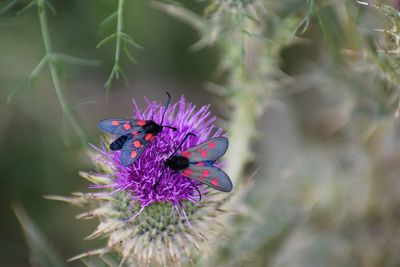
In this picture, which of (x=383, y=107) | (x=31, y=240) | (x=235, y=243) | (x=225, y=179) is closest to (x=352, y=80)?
(x=383, y=107)

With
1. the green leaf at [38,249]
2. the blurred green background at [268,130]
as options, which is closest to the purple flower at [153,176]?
the green leaf at [38,249]

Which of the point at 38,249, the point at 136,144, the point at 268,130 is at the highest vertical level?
the point at 268,130

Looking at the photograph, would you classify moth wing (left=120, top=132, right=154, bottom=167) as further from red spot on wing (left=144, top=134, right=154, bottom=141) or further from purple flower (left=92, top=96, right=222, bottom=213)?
purple flower (left=92, top=96, right=222, bottom=213)

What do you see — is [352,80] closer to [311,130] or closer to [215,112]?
[311,130]

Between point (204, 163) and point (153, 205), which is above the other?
point (204, 163)

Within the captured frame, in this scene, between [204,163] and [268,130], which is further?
[268,130]

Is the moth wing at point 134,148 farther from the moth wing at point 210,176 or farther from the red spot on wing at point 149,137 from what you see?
the moth wing at point 210,176

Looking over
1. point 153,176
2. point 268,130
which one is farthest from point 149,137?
point 268,130

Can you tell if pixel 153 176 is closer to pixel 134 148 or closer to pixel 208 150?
pixel 134 148
